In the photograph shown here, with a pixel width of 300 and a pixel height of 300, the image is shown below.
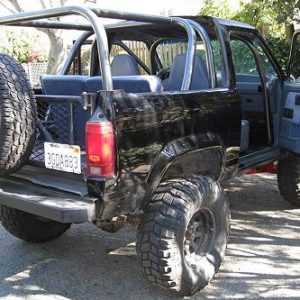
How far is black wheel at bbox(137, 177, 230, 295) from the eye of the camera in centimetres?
333

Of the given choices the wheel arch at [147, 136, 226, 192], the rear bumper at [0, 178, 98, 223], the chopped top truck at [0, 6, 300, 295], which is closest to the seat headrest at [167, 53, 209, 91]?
the chopped top truck at [0, 6, 300, 295]

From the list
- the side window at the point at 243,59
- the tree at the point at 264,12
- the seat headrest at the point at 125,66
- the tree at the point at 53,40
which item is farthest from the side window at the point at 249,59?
the tree at the point at 53,40

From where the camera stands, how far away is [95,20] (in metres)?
3.11

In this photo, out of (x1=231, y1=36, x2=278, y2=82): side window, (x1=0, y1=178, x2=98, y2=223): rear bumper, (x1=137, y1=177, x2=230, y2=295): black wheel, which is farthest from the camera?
(x1=231, y1=36, x2=278, y2=82): side window

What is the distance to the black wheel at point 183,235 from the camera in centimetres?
333

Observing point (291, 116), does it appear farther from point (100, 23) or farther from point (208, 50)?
point (100, 23)

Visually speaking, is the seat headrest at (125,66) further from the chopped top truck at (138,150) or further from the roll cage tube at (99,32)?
the roll cage tube at (99,32)

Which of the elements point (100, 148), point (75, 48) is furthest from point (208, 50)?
point (75, 48)

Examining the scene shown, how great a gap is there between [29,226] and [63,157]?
1339 mm

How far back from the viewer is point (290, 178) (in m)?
5.29

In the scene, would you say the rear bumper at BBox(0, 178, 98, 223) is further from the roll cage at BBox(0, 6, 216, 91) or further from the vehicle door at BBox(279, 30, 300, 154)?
the vehicle door at BBox(279, 30, 300, 154)

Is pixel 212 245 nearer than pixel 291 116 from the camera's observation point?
Yes

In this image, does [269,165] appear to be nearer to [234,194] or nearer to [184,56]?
[234,194]

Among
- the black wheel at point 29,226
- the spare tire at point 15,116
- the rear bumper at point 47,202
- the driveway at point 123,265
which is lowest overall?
the driveway at point 123,265
